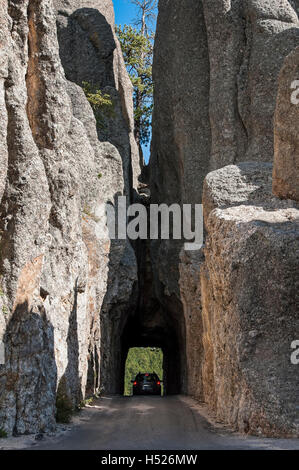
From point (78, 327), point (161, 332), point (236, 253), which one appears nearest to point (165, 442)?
point (236, 253)

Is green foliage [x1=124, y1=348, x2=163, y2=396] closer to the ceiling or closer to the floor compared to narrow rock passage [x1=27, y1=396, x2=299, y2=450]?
closer to the floor

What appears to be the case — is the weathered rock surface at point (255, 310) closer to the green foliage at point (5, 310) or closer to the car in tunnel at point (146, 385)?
the green foliage at point (5, 310)

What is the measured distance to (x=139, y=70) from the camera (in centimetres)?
3300

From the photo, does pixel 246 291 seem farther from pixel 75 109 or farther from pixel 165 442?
pixel 75 109

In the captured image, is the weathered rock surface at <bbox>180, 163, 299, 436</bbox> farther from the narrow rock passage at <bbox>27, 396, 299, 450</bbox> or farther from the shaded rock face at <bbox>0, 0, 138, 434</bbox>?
the shaded rock face at <bbox>0, 0, 138, 434</bbox>

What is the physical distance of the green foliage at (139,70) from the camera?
32469mm

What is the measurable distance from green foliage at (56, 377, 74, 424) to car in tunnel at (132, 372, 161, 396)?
12.1 meters

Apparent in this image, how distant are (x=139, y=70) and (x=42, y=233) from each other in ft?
82.2

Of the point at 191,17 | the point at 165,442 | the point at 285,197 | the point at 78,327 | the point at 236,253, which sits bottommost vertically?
the point at 165,442

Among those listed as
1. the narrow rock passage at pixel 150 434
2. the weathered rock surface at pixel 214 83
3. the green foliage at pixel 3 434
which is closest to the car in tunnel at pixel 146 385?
the weathered rock surface at pixel 214 83

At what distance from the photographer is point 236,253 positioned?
9.79 m

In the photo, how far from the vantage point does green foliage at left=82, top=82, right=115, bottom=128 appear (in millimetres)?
23062

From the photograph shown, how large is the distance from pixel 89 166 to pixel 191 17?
847 cm

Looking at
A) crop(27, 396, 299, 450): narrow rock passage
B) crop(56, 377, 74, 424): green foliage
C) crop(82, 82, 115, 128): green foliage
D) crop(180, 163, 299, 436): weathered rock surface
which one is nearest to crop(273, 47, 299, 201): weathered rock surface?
crop(180, 163, 299, 436): weathered rock surface
